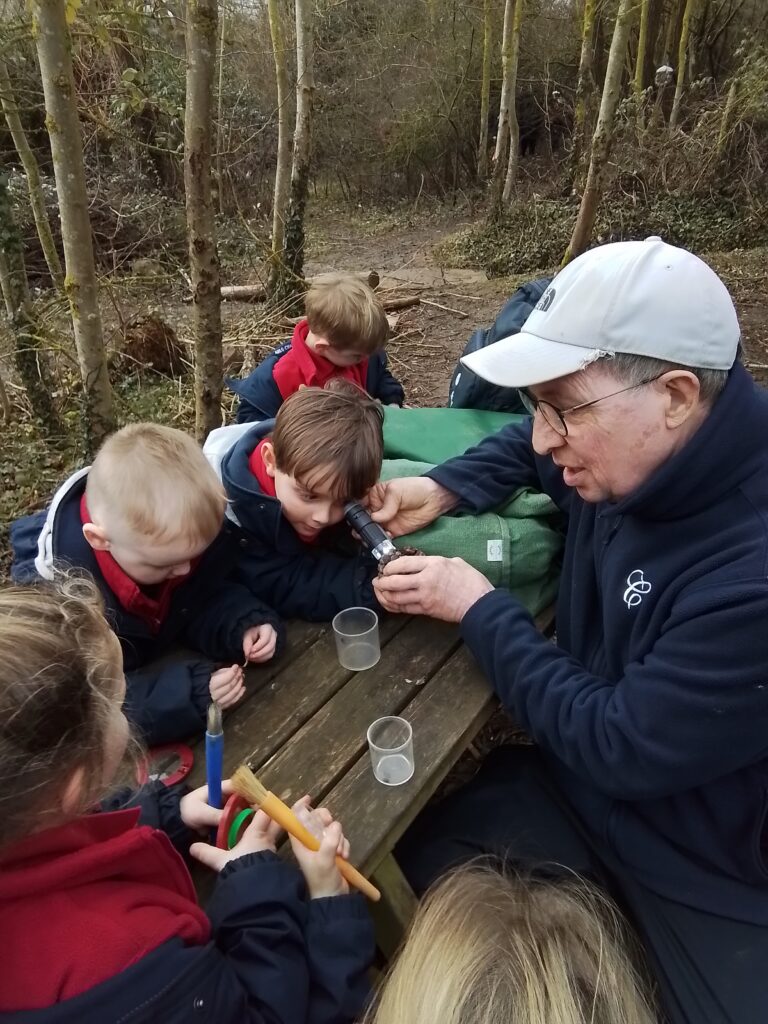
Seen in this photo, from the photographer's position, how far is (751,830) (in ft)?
5.53

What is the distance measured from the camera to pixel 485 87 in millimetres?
14055

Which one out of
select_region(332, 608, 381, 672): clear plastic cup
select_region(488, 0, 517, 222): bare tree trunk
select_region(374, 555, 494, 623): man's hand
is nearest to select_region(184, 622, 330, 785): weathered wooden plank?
select_region(332, 608, 381, 672): clear plastic cup

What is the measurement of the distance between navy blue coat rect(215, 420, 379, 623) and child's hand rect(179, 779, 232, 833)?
0.72m

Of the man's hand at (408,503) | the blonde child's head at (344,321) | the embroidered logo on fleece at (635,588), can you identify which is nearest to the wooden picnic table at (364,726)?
the man's hand at (408,503)

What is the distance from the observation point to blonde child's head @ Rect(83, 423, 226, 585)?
196 centimetres

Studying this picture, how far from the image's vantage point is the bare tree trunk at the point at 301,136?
24.3 ft

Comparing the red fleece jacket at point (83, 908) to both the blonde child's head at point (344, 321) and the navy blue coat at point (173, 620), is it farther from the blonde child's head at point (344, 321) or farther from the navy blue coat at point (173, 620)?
the blonde child's head at point (344, 321)

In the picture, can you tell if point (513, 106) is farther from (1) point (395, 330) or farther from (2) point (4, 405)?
(2) point (4, 405)

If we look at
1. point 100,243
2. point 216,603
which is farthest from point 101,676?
point 100,243

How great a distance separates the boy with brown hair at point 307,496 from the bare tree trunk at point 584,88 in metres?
10.3

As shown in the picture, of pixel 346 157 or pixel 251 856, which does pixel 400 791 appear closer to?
pixel 251 856

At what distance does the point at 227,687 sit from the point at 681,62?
14240mm

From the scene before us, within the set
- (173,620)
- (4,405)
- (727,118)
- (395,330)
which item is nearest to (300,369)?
(173,620)

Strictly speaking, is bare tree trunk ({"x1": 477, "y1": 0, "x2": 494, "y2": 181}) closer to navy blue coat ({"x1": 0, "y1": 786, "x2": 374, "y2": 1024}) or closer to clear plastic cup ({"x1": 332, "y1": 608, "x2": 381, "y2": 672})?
clear plastic cup ({"x1": 332, "y1": 608, "x2": 381, "y2": 672})
